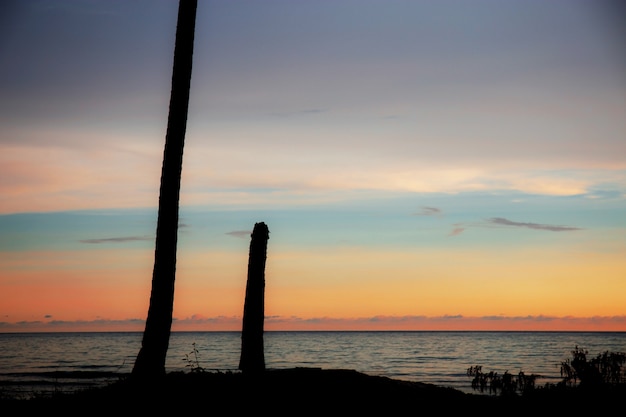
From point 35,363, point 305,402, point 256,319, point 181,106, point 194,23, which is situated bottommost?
point 35,363

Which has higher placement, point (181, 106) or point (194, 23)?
point (194, 23)

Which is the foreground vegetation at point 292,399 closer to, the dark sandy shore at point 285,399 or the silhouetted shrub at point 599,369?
the dark sandy shore at point 285,399

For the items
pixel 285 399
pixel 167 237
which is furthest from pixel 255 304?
pixel 285 399

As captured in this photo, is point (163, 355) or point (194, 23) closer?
point (163, 355)

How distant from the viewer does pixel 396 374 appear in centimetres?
4650

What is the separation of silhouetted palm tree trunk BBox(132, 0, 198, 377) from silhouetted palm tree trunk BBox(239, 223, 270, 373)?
2343 millimetres

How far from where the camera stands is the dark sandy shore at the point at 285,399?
12.0m

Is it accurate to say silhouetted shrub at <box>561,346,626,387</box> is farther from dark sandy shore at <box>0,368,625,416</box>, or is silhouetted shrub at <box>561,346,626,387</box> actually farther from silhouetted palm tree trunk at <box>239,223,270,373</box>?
silhouetted palm tree trunk at <box>239,223,270,373</box>

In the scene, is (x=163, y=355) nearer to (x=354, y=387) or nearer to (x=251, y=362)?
(x=251, y=362)

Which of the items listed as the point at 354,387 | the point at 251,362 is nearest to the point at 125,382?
the point at 251,362

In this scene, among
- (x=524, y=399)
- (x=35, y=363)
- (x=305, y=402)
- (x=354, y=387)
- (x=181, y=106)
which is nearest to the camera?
(x=305, y=402)

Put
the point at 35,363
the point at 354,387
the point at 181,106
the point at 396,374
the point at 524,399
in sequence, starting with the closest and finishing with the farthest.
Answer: the point at 354,387
the point at 181,106
the point at 524,399
the point at 396,374
the point at 35,363

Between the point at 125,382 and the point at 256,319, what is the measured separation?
11.3ft

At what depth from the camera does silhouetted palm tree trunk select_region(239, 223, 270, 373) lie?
1570cm
